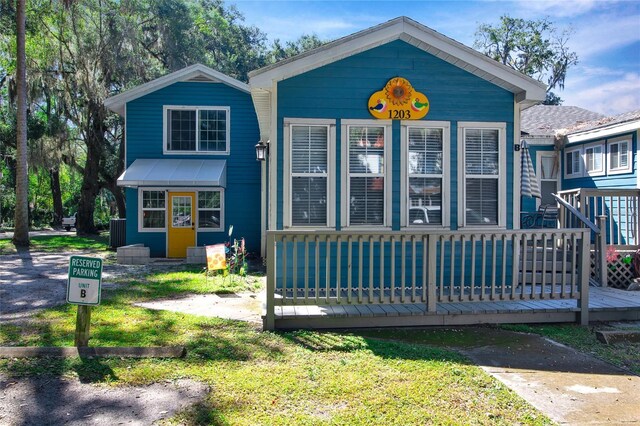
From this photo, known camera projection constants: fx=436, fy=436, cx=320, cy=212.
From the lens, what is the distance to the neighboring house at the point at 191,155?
12930 millimetres

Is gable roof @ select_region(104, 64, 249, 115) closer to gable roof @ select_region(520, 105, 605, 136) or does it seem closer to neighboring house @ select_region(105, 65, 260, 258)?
neighboring house @ select_region(105, 65, 260, 258)

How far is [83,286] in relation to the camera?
4129 mm

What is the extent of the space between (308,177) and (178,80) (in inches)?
345

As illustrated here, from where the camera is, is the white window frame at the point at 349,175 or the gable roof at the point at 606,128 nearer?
the white window frame at the point at 349,175

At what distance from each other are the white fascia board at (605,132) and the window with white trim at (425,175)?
262 inches

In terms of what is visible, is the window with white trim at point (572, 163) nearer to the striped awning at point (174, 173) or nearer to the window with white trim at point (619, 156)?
the window with white trim at point (619, 156)

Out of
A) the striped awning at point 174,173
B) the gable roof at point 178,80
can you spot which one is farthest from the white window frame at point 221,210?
the gable roof at point 178,80

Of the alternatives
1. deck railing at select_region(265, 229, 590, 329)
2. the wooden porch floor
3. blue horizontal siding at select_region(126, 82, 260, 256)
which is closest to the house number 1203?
deck railing at select_region(265, 229, 590, 329)

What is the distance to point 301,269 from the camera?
6.05 meters

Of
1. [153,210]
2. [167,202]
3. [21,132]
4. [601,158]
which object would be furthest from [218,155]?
[601,158]

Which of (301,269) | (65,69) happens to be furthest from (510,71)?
(65,69)

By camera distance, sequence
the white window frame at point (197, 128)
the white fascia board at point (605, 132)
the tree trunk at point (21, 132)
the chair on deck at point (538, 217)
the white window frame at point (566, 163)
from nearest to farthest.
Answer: the chair on deck at point (538, 217)
the white fascia board at point (605, 132)
the white window frame at point (566, 163)
the white window frame at point (197, 128)
the tree trunk at point (21, 132)

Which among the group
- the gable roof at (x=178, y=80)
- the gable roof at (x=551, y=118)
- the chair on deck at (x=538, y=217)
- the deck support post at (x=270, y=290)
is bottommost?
the deck support post at (x=270, y=290)

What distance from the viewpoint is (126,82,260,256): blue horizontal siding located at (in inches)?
512
